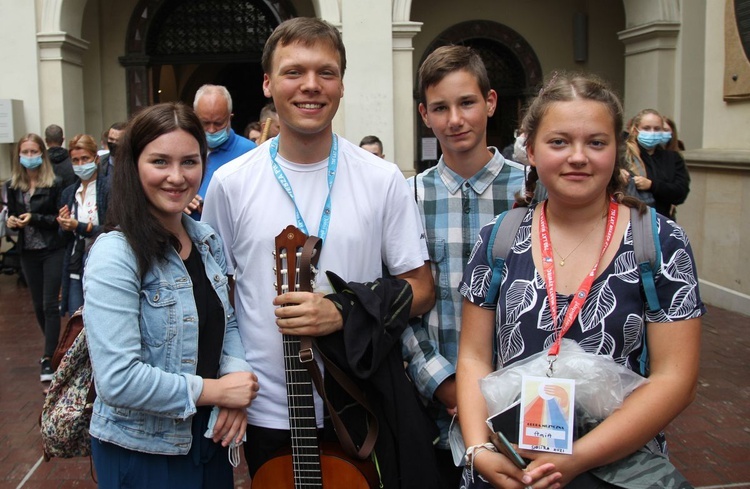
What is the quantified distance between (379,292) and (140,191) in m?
0.80

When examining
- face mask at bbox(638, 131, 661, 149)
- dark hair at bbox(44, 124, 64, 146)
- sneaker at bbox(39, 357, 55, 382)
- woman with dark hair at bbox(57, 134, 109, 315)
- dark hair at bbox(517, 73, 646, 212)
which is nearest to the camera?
dark hair at bbox(517, 73, 646, 212)

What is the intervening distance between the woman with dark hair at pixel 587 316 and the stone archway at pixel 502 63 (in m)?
10.7

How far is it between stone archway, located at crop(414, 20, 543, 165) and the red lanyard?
1071 cm

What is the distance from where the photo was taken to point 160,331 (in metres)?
2.17

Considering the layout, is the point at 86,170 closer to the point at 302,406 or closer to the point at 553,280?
the point at 302,406

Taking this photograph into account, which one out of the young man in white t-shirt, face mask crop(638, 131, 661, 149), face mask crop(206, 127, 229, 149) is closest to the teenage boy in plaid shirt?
the young man in white t-shirt

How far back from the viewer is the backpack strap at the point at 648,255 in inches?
76.0

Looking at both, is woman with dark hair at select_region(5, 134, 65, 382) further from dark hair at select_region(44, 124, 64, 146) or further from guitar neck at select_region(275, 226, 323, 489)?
guitar neck at select_region(275, 226, 323, 489)

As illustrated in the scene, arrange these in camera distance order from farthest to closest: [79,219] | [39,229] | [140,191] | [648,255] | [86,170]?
[86,170]
[39,229]
[79,219]
[140,191]
[648,255]

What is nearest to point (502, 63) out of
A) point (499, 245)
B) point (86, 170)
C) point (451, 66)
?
point (86, 170)

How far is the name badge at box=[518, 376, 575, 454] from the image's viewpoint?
1.82 metres

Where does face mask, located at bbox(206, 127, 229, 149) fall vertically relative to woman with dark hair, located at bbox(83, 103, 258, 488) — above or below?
above

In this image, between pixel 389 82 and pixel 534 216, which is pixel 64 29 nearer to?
pixel 389 82

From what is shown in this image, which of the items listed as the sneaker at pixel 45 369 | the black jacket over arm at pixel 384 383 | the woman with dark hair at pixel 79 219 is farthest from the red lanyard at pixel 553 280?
the sneaker at pixel 45 369
